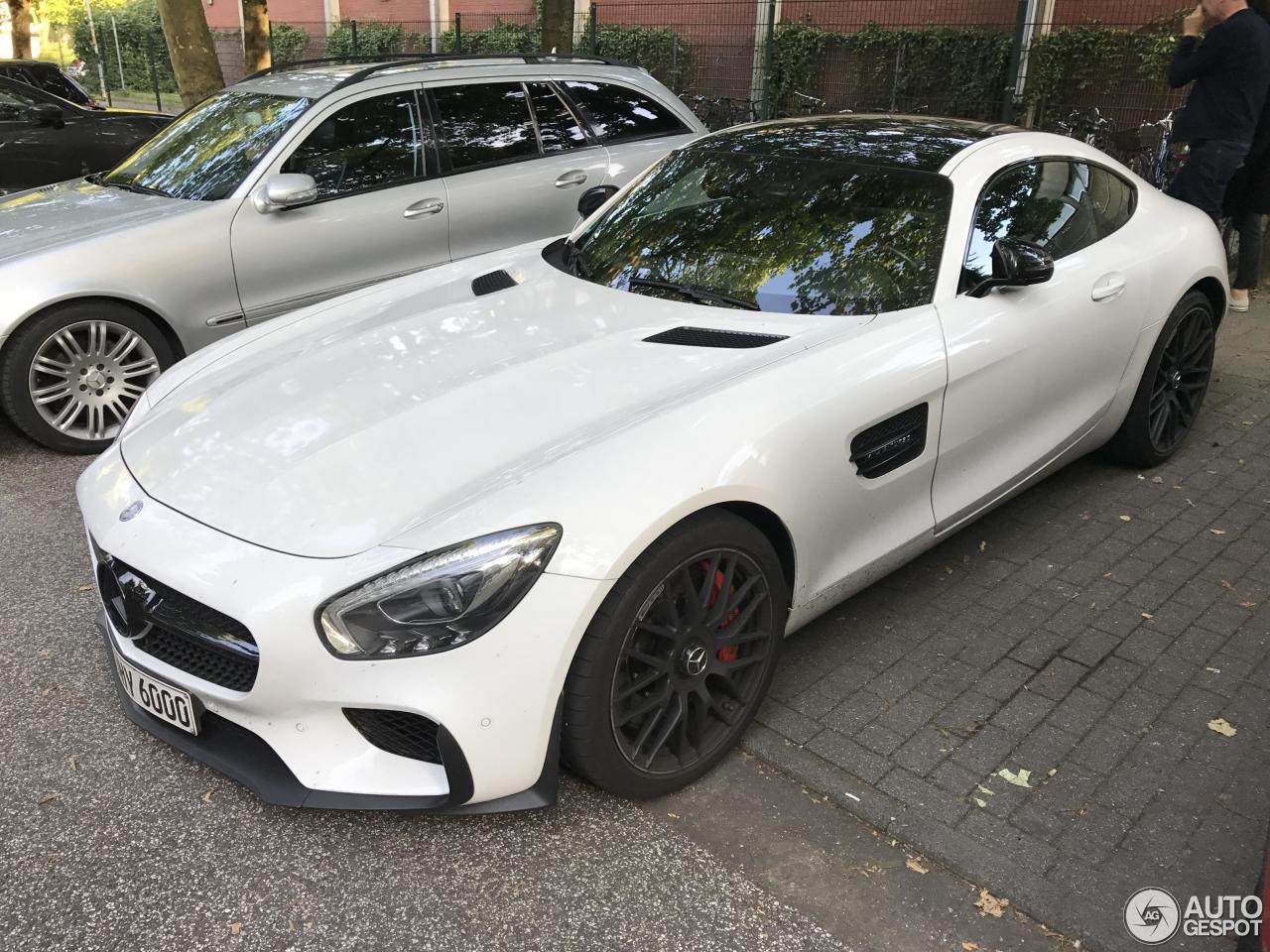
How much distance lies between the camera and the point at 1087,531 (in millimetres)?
4160

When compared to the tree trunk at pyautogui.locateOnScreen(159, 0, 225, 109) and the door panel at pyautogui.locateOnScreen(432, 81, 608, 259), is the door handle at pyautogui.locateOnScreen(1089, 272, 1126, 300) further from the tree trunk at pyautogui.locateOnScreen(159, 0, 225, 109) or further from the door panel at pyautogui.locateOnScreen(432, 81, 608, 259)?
the tree trunk at pyautogui.locateOnScreen(159, 0, 225, 109)

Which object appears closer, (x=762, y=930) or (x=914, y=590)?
(x=762, y=930)

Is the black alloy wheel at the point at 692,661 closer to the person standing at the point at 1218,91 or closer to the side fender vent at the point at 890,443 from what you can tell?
the side fender vent at the point at 890,443

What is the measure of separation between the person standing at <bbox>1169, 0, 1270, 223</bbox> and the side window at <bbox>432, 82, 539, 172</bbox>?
3987 mm

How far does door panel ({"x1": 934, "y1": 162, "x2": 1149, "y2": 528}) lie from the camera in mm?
3330

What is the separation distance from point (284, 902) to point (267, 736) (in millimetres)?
380

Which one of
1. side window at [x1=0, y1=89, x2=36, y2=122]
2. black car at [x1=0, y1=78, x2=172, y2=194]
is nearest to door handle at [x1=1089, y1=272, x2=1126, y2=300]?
black car at [x1=0, y1=78, x2=172, y2=194]

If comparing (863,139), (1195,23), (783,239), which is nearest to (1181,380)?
(863,139)

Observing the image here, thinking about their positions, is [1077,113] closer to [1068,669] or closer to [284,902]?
[1068,669]

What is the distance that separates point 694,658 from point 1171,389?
3.02 meters

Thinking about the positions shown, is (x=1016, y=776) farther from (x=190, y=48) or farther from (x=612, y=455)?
(x=190, y=48)

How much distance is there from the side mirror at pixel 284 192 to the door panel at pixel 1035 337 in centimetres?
322

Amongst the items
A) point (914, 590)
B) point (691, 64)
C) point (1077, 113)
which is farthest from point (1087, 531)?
point (691, 64)

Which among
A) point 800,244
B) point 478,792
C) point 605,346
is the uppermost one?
point 800,244
